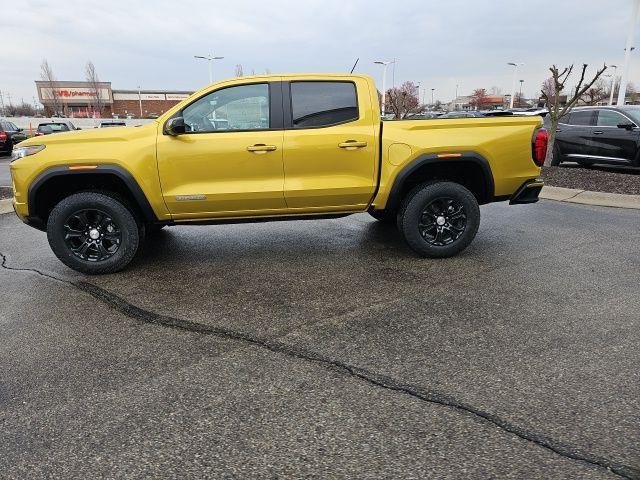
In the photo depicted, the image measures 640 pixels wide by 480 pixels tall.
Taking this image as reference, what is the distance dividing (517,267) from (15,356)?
4407mm

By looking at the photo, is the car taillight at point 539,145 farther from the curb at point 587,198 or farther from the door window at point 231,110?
the curb at point 587,198

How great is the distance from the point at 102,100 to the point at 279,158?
240 feet

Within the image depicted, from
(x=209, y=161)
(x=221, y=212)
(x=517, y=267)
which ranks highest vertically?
(x=209, y=161)

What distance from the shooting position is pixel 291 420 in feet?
8.32

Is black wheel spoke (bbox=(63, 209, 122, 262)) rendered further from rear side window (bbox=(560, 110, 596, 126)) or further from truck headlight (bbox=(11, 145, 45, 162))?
rear side window (bbox=(560, 110, 596, 126))

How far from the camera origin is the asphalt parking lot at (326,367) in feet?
7.48

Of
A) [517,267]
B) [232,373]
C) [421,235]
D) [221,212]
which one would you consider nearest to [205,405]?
[232,373]

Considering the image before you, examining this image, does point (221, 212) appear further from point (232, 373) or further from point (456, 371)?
point (456, 371)

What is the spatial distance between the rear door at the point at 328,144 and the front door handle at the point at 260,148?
14 cm

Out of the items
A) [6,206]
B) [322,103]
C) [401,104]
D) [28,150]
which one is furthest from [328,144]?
[401,104]

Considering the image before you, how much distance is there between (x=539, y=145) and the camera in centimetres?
513

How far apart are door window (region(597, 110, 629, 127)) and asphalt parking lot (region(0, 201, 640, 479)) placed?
7517mm

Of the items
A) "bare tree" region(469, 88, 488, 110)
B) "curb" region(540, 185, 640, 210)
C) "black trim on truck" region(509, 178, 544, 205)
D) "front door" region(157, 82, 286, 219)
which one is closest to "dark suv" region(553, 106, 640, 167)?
"curb" region(540, 185, 640, 210)

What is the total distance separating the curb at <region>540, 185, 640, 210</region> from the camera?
320 inches
